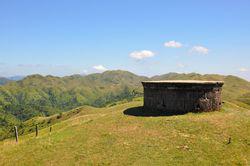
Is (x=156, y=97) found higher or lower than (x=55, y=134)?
higher

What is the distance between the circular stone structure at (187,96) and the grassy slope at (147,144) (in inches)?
65.8

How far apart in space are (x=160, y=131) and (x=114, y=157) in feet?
19.5

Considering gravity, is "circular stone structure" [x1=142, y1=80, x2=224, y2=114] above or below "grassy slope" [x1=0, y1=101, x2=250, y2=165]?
above

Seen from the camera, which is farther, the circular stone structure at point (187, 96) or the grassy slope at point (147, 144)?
the circular stone structure at point (187, 96)

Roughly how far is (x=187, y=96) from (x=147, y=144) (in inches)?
406

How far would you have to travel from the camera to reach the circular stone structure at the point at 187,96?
30.4 metres

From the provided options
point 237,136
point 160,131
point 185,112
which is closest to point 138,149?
point 160,131

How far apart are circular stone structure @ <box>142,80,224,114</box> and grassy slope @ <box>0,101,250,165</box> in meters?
1.67

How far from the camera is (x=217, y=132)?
23.4 meters

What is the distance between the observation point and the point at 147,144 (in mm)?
22375

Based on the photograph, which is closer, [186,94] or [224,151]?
[224,151]

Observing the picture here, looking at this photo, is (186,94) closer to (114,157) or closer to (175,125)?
(175,125)

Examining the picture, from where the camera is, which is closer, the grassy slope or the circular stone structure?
the grassy slope

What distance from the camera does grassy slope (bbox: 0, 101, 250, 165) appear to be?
65.4 ft
